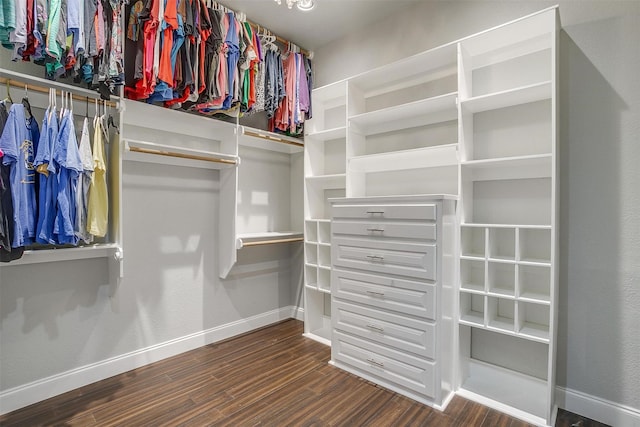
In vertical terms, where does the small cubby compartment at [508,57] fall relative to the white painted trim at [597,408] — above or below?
above

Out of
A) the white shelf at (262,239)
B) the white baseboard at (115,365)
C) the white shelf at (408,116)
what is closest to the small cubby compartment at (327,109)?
the white shelf at (408,116)

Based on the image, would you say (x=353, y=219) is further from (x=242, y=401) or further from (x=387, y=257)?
(x=242, y=401)

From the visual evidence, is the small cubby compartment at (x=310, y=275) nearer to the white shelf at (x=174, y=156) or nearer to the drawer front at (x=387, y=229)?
the drawer front at (x=387, y=229)

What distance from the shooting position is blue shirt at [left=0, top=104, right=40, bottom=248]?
5.49ft

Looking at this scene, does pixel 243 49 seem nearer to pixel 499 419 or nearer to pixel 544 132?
pixel 544 132

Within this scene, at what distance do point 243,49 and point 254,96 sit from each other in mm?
366

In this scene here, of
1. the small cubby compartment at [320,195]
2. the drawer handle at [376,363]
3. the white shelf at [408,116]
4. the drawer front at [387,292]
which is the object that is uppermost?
the white shelf at [408,116]

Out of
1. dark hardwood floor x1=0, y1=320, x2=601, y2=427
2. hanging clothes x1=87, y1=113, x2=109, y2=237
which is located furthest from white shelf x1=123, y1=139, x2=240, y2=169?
dark hardwood floor x1=0, y1=320, x2=601, y2=427

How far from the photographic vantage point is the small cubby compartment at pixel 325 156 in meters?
3.16

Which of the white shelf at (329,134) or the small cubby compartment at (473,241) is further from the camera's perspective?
the white shelf at (329,134)

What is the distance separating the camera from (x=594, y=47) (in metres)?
1.91

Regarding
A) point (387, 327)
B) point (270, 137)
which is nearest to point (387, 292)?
point (387, 327)

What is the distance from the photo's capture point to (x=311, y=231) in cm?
312

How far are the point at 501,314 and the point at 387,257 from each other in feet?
2.87
